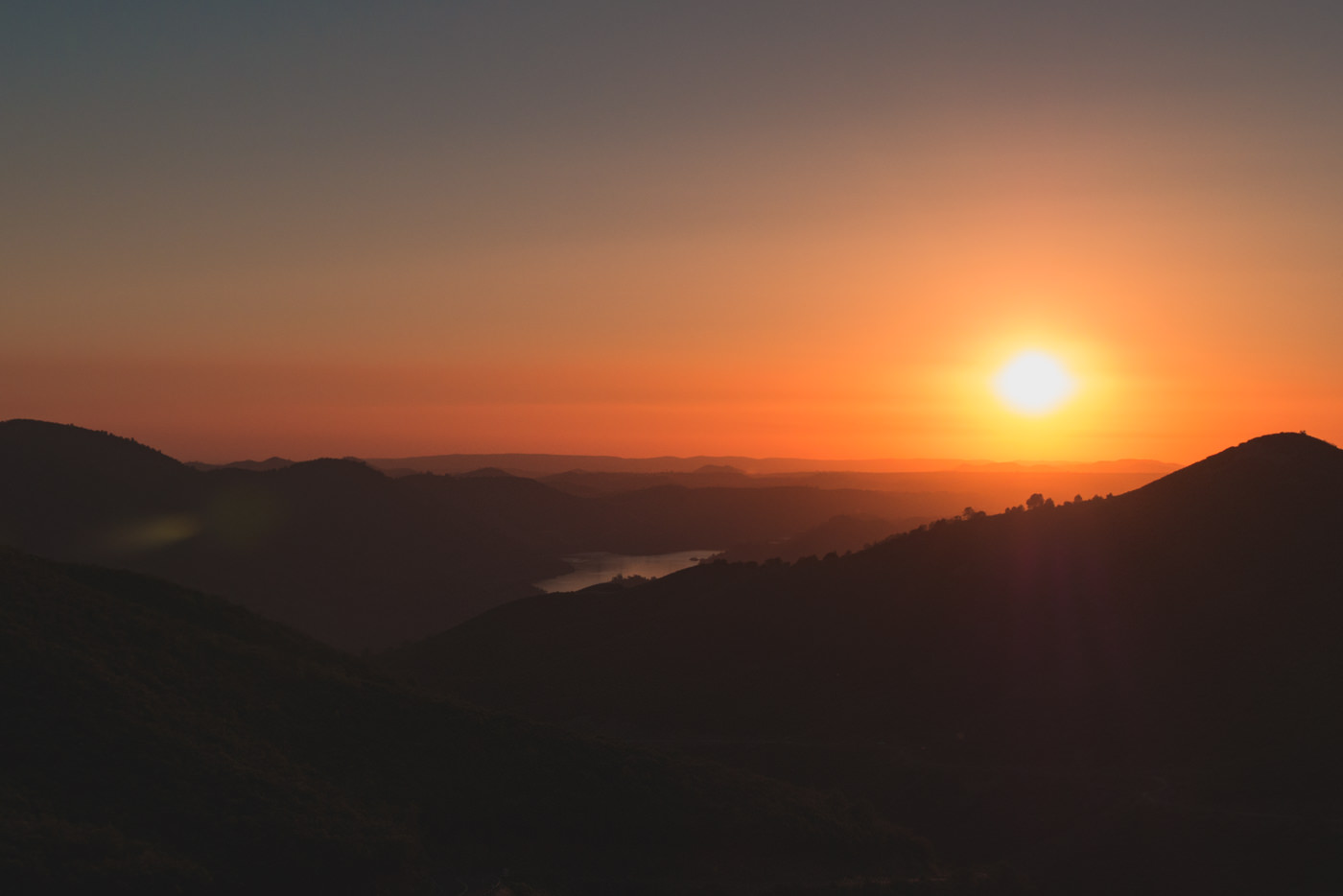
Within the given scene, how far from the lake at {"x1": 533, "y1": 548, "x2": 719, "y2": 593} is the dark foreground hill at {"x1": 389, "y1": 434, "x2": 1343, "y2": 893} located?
75.3 meters

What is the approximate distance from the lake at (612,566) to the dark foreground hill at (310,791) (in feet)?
329

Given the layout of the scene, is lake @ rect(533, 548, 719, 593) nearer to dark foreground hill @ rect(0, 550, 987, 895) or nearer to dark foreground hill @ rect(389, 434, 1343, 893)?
dark foreground hill @ rect(389, 434, 1343, 893)

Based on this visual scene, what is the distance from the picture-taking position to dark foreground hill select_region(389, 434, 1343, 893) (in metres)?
32.7

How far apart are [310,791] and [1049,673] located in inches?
1325

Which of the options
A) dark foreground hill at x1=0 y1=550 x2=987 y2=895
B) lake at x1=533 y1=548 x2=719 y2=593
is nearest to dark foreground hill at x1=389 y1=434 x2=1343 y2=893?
dark foreground hill at x1=0 y1=550 x2=987 y2=895

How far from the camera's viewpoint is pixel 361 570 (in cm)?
13550

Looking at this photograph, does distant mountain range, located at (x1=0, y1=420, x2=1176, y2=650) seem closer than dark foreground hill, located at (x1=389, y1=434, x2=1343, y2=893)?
No

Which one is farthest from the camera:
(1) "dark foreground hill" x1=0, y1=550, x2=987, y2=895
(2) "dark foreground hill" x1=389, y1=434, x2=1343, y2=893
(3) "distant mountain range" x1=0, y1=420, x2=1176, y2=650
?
(3) "distant mountain range" x1=0, y1=420, x2=1176, y2=650

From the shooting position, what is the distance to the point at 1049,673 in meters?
44.5

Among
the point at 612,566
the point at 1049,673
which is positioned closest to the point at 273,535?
the point at 612,566

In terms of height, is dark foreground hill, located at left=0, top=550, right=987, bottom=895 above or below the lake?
above

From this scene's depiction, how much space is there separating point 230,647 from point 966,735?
29.8 m

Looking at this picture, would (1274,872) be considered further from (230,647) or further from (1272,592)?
(230,647)

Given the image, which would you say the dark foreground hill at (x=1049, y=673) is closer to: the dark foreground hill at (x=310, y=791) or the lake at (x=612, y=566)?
the dark foreground hill at (x=310, y=791)
